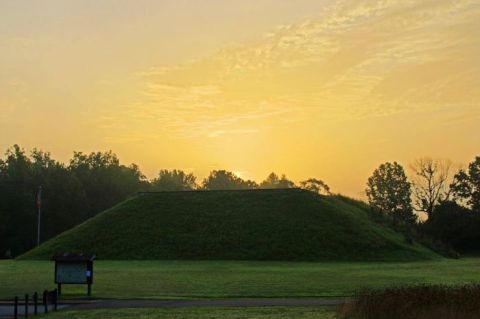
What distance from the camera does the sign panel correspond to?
82.4 ft

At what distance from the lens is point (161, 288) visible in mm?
26344

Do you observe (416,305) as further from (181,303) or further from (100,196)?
(100,196)

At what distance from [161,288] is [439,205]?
7348 centimetres

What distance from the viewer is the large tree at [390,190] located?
109 meters

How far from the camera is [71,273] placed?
993 inches

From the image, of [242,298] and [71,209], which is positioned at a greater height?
[71,209]

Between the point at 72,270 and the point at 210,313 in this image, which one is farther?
the point at 72,270

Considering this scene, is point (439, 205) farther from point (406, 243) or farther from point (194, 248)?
point (194, 248)

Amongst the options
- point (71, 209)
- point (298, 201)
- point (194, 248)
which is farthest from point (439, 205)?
point (71, 209)

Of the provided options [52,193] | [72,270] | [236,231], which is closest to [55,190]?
[52,193]

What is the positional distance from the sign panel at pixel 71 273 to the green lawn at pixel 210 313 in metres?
7.12

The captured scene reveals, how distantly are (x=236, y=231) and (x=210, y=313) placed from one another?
43.0 meters

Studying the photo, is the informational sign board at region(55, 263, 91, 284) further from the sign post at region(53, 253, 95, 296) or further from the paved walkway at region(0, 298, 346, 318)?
the paved walkway at region(0, 298, 346, 318)

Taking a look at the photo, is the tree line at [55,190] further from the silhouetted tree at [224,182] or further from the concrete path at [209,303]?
the concrete path at [209,303]
